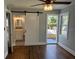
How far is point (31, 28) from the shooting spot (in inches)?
344

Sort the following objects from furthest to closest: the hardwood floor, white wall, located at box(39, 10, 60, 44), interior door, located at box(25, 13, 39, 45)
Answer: white wall, located at box(39, 10, 60, 44)
interior door, located at box(25, 13, 39, 45)
the hardwood floor

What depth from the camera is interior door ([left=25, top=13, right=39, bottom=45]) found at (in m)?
8.70

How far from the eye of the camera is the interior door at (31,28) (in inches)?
343

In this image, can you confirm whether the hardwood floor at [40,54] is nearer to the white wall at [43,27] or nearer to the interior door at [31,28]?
the interior door at [31,28]

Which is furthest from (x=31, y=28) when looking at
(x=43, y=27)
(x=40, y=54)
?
(x=40, y=54)

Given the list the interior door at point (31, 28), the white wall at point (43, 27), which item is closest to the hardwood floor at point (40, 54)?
the interior door at point (31, 28)

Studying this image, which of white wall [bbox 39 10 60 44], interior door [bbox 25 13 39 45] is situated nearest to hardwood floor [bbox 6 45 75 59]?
interior door [bbox 25 13 39 45]

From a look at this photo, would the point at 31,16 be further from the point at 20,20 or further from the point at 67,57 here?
the point at 67,57

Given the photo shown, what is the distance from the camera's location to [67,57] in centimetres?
567

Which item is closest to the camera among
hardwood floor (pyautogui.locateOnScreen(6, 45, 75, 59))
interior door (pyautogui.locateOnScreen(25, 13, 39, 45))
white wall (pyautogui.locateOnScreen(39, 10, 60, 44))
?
hardwood floor (pyautogui.locateOnScreen(6, 45, 75, 59))

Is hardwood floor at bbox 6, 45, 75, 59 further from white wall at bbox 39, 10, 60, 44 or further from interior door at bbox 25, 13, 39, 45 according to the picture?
white wall at bbox 39, 10, 60, 44
